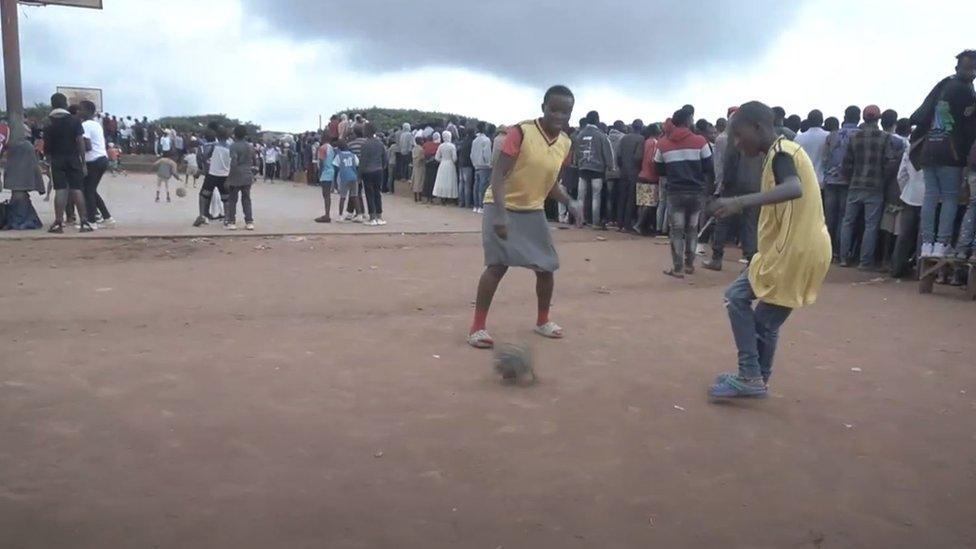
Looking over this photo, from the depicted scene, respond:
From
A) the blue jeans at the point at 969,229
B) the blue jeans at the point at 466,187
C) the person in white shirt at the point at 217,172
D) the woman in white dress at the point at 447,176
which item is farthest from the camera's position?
the woman in white dress at the point at 447,176

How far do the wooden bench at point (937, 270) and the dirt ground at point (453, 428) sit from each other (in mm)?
557

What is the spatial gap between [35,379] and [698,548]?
3.64 m

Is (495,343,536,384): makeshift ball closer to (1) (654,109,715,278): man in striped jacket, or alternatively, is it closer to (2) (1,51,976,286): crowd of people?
(2) (1,51,976,286): crowd of people

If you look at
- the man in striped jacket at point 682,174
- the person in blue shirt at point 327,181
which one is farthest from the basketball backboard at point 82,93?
the man in striped jacket at point 682,174

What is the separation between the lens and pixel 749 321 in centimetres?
448

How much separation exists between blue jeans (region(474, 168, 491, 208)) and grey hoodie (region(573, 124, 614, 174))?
11.7ft

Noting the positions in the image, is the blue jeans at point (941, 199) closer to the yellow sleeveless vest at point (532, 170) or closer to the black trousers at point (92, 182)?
the yellow sleeveless vest at point (532, 170)

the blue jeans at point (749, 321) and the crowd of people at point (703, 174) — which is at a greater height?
the crowd of people at point (703, 174)

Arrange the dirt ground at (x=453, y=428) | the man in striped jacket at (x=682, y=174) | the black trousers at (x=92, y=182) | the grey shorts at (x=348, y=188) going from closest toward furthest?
1. the dirt ground at (x=453, y=428)
2. the man in striped jacket at (x=682, y=174)
3. the black trousers at (x=92, y=182)
4. the grey shorts at (x=348, y=188)

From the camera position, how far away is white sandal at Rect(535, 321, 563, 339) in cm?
595

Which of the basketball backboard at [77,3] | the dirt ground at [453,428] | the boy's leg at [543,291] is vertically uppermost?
the basketball backboard at [77,3]

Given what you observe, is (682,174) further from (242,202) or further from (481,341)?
(242,202)

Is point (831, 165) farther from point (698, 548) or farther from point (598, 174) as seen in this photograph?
point (698, 548)

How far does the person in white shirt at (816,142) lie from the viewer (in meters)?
10.2
